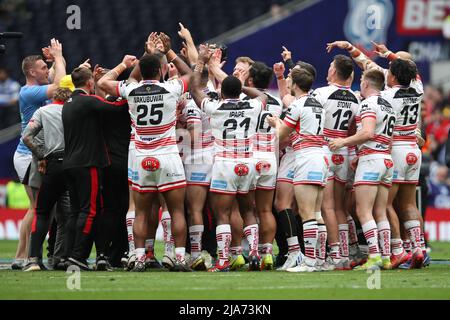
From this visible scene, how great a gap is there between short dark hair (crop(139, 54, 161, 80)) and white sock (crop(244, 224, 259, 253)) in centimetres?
229

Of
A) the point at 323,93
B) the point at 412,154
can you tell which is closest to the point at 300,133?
the point at 323,93

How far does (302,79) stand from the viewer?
12719 millimetres

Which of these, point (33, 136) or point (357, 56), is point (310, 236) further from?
point (33, 136)

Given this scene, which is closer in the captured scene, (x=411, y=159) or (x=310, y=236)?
(x=310, y=236)

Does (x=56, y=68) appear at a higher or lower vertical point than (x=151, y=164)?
higher

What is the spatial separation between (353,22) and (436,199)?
14.5 ft

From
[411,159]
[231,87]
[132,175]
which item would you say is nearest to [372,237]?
[411,159]

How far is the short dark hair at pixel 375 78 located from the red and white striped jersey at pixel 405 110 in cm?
14

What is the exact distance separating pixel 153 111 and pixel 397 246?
364cm

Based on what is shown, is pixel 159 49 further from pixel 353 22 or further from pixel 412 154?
pixel 353 22

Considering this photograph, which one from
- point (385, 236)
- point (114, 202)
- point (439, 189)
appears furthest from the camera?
point (439, 189)

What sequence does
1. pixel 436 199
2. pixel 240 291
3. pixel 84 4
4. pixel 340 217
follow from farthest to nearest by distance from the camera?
pixel 84 4
pixel 436 199
pixel 340 217
pixel 240 291

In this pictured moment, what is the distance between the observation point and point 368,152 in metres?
13.1

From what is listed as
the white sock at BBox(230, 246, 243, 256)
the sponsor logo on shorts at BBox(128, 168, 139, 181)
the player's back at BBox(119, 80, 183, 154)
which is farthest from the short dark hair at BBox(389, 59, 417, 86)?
the sponsor logo on shorts at BBox(128, 168, 139, 181)
